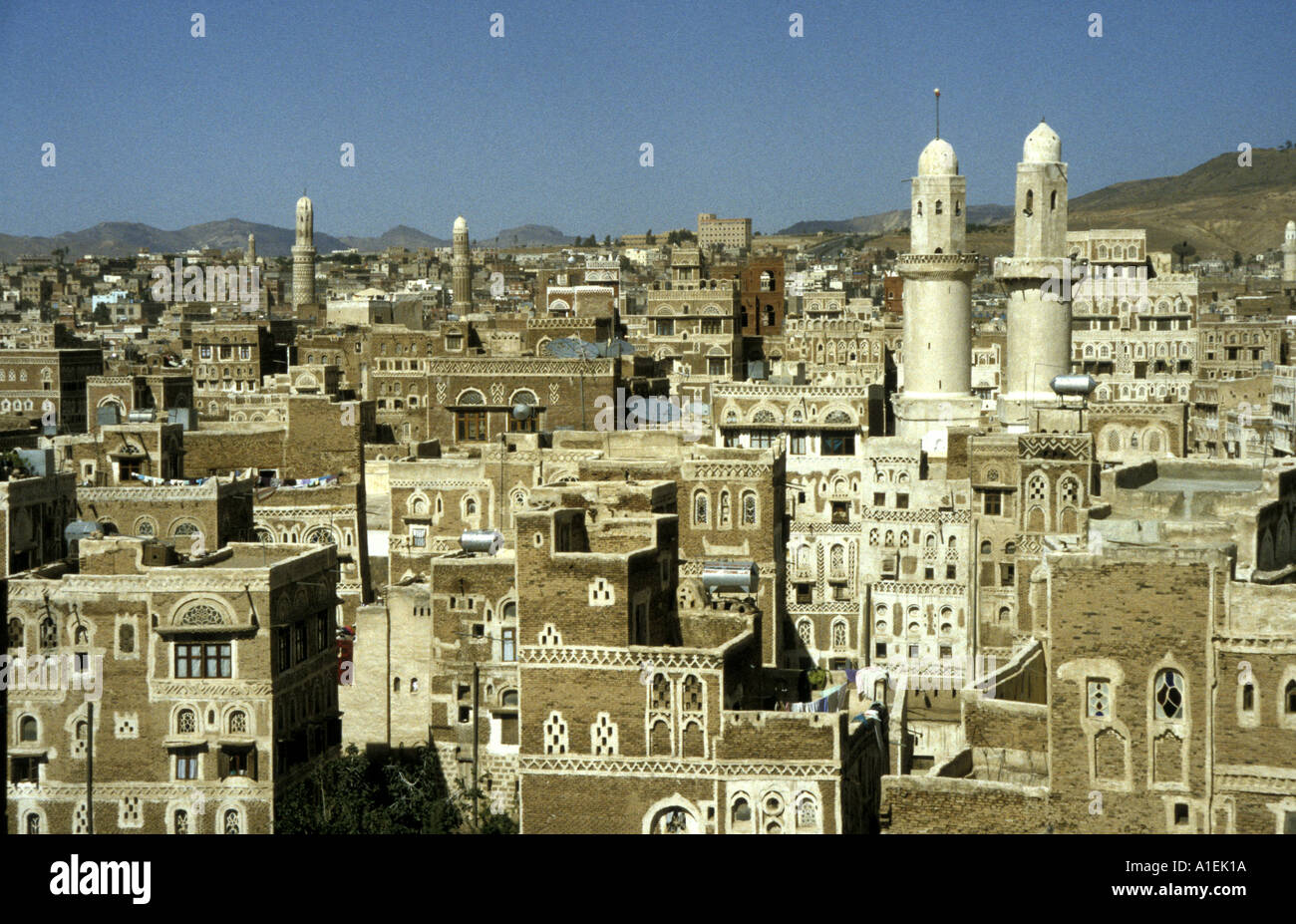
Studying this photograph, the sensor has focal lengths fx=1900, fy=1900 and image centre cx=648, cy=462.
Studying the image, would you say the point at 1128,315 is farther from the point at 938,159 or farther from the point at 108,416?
the point at 108,416

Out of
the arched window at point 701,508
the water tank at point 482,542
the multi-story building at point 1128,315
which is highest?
the multi-story building at point 1128,315

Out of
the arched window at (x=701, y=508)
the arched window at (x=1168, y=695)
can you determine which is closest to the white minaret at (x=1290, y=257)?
the arched window at (x=701, y=508)

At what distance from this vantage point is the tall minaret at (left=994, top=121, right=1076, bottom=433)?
63.2 meters

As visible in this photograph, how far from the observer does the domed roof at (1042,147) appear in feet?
207

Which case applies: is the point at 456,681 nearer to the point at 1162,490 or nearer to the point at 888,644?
the point at 1162,490

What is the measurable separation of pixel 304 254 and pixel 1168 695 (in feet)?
435

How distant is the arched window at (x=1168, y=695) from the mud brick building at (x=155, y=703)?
16.0 metres

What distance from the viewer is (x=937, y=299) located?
206ft

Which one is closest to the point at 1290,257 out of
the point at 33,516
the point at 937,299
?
the point at 937,299

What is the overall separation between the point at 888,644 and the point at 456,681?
17.6m

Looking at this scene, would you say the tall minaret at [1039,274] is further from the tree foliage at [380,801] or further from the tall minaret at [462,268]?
the tall minaret at [462,268]

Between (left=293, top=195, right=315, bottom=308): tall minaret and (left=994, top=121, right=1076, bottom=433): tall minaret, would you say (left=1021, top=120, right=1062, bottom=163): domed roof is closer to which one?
(left=994, top=121, right=1076, bottom=433): tall minaret

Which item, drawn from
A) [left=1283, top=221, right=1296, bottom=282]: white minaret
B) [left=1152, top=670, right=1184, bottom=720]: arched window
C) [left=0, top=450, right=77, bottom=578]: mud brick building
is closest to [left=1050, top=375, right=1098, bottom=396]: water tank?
[left=1152, top=670, right=1184, bottom=720]: arched window

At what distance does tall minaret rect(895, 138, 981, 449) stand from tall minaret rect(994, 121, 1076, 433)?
2000 millimetres
